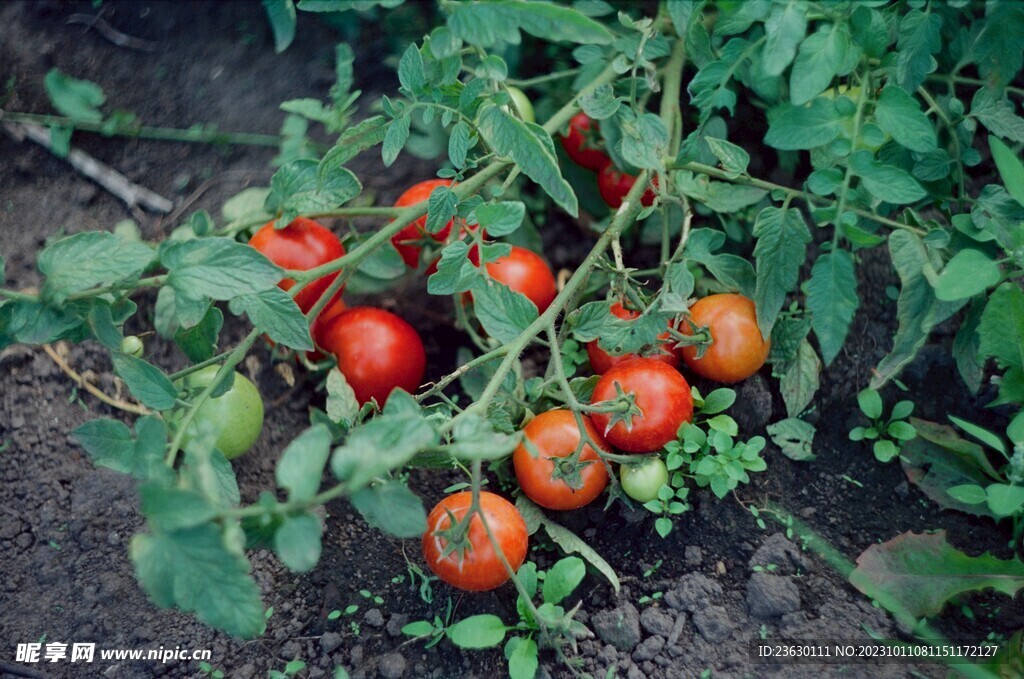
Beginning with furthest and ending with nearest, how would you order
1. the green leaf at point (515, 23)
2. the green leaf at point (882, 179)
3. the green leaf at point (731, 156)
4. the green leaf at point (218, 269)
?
the green leaf at point (731, 156) → the green leaf at point (882, 179) → the green leaf at point (218, 269) → the green leaf at point (515, 23)

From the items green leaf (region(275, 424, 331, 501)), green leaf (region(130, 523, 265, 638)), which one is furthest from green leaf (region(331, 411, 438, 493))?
green leaf (region(130, 523, 265, 638))

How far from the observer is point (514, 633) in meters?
1.47

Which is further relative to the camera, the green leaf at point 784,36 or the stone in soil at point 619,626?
the stone in soil at point 619,626

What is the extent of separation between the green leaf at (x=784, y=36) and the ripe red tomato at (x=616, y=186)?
0.53 metres

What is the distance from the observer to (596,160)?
1956mm

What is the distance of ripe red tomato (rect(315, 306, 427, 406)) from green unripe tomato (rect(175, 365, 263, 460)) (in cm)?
19

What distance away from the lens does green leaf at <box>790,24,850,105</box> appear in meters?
1.34

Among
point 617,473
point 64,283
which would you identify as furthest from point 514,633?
point 64,283

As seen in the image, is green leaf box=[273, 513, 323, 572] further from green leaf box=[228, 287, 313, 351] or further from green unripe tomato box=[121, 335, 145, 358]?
green unripe tomato box=[121, 335, 145, 358]

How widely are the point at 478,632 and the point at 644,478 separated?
1.27 ft

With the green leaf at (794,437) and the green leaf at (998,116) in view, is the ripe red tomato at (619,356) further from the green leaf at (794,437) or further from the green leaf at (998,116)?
the green leaf at (998,116)

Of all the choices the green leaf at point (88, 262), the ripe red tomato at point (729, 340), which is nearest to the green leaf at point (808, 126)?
the ripe red tomato at point (729, 340)

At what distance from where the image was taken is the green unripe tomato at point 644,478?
1501mm

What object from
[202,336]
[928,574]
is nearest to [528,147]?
[202,336]
